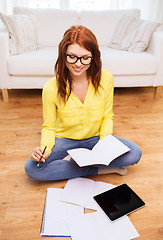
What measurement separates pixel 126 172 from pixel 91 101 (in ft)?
1.54

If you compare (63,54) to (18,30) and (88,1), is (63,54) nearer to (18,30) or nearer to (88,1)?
(18,30)

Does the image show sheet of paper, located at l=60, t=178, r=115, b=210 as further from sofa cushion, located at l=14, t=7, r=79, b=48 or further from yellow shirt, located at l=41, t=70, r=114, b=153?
sofa cushion, located at l=14, t=7, r=79, b=48

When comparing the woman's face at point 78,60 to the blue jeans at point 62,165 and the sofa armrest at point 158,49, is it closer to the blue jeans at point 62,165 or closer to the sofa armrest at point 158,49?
the blue jeans at point 62,165

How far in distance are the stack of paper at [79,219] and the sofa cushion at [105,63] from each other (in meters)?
1.27

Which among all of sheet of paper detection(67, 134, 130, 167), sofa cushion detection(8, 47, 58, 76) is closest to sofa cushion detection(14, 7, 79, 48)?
sofa cushion detection(8, 47, 58, 76)

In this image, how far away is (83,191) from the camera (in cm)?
124

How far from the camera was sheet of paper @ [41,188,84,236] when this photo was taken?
1039mm

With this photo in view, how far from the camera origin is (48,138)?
4.24 feet

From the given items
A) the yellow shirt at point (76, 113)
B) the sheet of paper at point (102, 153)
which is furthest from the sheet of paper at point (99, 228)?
the yellow shirt at point (76, 113)

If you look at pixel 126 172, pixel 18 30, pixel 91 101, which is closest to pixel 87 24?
pixel 18 30

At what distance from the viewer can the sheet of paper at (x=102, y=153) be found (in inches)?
45.4

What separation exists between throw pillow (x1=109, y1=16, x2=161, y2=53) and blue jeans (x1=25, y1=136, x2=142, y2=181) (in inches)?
55.5

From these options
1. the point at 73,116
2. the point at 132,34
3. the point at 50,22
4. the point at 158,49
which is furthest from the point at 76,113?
the point at 50,22

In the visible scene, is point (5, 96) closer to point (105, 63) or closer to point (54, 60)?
point (54, 60)
